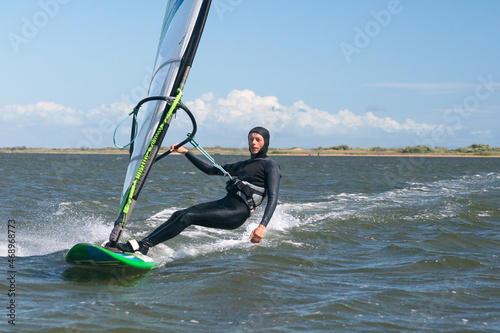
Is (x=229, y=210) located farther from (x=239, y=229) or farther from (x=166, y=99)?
(x=239, y=229)

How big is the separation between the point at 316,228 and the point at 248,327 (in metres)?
5.92

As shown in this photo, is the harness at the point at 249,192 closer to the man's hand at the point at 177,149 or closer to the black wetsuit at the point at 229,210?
the black wetsuit at the point at 229,210

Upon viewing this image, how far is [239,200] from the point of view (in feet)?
20.7

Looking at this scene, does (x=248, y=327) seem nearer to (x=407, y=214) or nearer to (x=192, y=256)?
(x=192, y=256)

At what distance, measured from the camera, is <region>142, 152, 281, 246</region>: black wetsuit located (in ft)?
20.1

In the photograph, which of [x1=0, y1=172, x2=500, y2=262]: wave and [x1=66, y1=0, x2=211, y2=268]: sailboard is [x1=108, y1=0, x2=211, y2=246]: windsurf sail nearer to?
[x1=66, y1=0, x2=211, y2=268]: sailboard

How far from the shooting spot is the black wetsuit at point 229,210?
20.1 ft

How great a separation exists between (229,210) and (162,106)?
126cm

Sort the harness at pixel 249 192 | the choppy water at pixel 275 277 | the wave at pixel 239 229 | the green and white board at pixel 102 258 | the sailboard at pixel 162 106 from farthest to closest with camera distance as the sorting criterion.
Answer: the wave at pixel 239 229, the harness at pixel 249 192, the sailboard at pixel 162 106, the green and white board at pixel 102 258, the choppy water at pixel 275 277

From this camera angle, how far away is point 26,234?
27.9 ft

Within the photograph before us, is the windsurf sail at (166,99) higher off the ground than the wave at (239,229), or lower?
higher

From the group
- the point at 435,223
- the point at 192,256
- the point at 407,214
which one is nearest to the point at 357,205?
the point at 407,214

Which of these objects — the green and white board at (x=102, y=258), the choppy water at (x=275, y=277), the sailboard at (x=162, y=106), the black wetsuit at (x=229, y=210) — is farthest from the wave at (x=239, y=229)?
the sailboard at (x=162, y=106)

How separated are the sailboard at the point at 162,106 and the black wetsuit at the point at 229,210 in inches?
17.3
